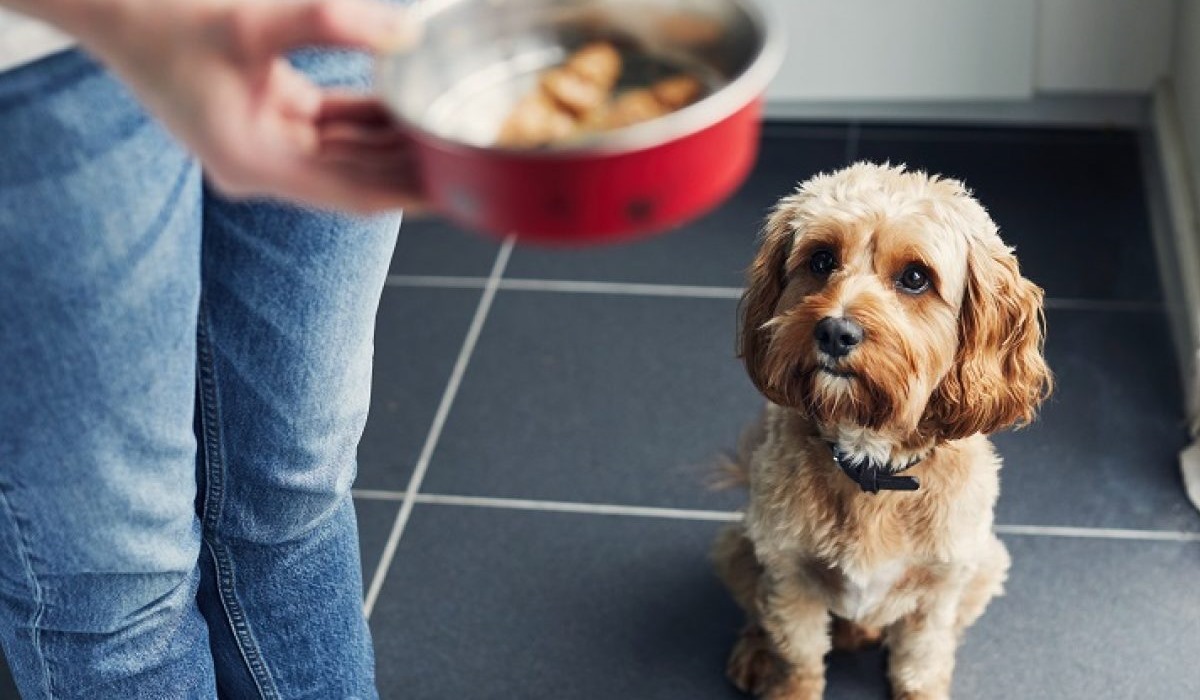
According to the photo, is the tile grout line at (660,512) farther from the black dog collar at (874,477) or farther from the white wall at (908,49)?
the white wall at (908,49)

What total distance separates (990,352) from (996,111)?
1.34 m

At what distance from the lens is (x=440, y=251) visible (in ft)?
8.18

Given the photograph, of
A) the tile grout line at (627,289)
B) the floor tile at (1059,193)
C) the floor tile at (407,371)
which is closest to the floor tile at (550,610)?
the floor tile at (407,371)

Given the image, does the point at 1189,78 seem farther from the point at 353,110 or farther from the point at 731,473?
the point at 353,110

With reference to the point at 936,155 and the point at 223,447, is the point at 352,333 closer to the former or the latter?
the point at 223,447

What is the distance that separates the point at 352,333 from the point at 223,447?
13 centimetres

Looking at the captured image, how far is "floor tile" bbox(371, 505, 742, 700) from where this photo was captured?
173cm

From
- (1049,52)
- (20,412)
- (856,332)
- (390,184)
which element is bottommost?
(1049,52)

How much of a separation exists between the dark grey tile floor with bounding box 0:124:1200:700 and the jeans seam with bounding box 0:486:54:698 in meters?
0.65

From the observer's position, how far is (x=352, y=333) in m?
1.11

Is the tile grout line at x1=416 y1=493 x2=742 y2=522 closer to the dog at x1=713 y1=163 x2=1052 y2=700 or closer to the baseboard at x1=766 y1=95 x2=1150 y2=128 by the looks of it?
the dog at x1=713 y1=163 x2=1052 y2=700

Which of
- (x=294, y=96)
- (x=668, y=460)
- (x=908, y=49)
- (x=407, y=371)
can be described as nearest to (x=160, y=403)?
(x=294, y=96)

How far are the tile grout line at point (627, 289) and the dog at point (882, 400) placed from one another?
71cm

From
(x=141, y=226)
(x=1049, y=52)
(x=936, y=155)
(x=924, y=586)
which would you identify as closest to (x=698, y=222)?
(x=936, y=155)
